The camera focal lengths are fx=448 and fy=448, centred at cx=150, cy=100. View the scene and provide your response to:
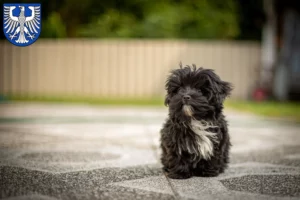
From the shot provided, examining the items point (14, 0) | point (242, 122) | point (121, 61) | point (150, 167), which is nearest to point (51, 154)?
point (150, 167)

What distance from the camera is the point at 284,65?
54.6ft

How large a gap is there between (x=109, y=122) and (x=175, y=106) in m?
5.74

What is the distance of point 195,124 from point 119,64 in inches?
553

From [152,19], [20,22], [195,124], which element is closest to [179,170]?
[195,124]

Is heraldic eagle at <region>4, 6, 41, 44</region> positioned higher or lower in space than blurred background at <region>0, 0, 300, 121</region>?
higher

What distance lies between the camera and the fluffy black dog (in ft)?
13.6

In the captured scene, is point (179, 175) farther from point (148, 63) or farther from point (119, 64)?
point (119, 64)

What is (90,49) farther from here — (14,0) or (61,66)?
(14,0)

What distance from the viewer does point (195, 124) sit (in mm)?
4203

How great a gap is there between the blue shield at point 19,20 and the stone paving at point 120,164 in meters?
1.26

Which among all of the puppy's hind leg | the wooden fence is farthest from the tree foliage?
the puppy's hind leg

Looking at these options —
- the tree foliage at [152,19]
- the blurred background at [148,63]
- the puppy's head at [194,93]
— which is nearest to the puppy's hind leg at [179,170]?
the puppy's head at [194,93]

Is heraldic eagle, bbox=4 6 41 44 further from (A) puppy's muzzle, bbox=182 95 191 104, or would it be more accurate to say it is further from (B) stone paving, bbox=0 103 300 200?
(A) puppy's muzzle, bbox=182 95 191 104

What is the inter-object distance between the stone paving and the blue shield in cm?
126
